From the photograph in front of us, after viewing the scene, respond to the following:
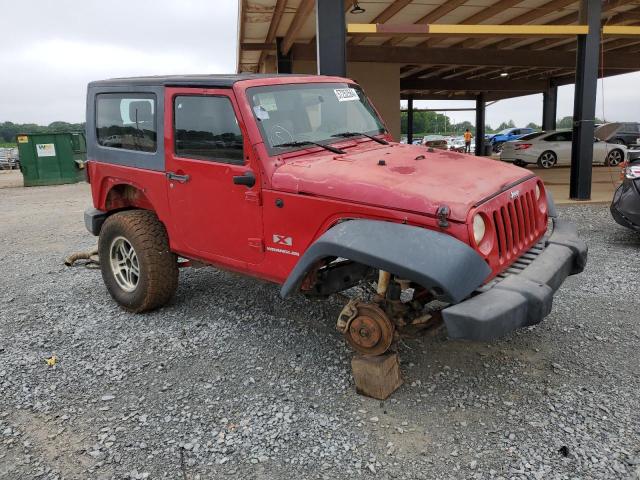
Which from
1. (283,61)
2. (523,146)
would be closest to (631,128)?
(523,146)

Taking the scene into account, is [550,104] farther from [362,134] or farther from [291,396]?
[291,396]

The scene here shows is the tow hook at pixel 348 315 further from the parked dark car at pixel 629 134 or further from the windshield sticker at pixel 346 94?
the parked dark car at pixel 629 134

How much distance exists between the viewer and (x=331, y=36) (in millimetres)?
7688

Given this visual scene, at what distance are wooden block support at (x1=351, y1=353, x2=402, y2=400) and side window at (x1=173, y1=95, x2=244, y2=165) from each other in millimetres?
1550

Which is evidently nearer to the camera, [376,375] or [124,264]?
[376,375]

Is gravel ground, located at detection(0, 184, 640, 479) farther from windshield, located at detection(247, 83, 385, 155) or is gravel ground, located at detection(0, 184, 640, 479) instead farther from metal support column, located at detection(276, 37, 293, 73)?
metal support column, located at detection(276, 37, 293, 73)

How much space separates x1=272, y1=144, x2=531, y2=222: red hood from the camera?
2855mm

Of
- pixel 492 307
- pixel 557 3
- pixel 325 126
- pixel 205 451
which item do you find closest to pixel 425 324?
pixel 492 307

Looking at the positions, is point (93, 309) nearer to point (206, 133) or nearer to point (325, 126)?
point (206, 133)

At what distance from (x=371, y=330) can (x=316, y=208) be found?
791 mm

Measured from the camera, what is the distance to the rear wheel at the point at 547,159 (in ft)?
57.8

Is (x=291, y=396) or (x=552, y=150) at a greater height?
(x=552, y=150)

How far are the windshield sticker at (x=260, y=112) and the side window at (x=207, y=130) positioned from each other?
0.15 meters

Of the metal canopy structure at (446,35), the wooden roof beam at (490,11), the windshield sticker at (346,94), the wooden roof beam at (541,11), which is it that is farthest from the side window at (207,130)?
the wooden roof beam at (541,11)
